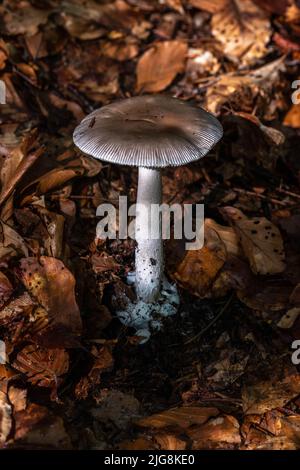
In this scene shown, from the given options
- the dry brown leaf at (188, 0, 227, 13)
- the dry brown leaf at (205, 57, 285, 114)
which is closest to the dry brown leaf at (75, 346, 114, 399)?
the dry brown leaf at (205, 57, 285, 114)

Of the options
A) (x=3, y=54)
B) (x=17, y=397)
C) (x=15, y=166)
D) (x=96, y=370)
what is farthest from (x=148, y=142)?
(x=3, y=54)

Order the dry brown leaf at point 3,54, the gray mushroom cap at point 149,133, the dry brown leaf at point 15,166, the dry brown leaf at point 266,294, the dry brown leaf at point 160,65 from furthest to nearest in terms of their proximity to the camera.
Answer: the dry brown leaf at point 160,65, the dry brown leaf at point 3,54, the dry brown leaf at point 266,294, the dry brown leaf at point 15,166, the gray mushroom cap at point 149,133

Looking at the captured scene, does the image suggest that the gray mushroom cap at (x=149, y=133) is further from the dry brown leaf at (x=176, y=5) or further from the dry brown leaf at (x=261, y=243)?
the dry brown leaf at (x=176, y=5)

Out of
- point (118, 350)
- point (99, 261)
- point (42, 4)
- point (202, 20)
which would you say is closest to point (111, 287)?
point (99, 261)

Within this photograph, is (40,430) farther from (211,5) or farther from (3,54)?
(211,5)

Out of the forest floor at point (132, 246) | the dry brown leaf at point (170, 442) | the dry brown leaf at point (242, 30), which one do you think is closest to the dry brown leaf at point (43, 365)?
the forest floor at point (132, 246)

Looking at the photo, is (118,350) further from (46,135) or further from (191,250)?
(46,135)
